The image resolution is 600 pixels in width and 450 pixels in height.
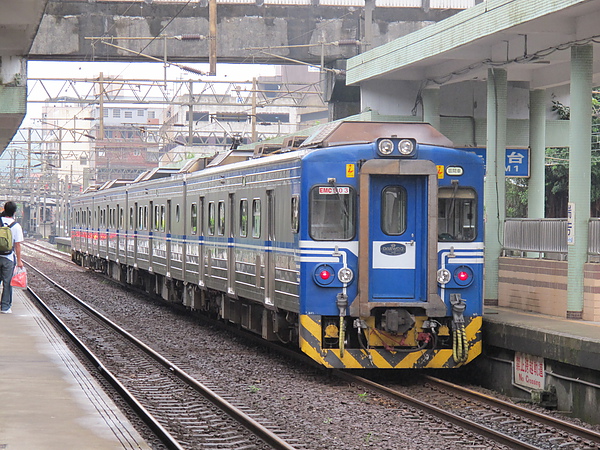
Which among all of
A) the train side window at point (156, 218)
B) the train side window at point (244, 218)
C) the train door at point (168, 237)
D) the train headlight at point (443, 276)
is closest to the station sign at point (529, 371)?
the train headlight at point (443, 276)

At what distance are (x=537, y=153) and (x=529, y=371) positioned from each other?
7432 millimetres

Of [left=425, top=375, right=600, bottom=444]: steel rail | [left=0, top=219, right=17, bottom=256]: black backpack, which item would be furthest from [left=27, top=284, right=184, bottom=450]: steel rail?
[left=425, top=375, right=600, bottom=444]: steel rail

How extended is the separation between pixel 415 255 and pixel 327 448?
12.7 feet

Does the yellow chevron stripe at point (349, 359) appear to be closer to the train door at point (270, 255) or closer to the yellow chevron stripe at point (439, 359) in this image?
the yellow chevron stripe at point (439, 359)

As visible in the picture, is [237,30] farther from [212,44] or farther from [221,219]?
[221,219]

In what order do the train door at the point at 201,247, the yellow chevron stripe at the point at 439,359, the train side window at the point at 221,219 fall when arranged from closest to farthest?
the yellow chevron stripe at the point at 439,359, the train side window at the point at 221,219, the train door at the point at 201,247

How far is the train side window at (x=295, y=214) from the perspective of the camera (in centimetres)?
1189

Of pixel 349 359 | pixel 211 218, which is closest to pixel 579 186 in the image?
pixel 349 359

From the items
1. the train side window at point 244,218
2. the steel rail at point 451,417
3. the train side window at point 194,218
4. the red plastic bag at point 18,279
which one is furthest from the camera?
the train side window at point 194,218

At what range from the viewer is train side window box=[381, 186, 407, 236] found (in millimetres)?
11797

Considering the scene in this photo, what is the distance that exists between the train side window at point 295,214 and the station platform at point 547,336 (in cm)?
255

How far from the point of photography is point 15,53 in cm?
1769

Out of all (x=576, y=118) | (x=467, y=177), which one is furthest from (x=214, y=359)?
(x=576, y=118)

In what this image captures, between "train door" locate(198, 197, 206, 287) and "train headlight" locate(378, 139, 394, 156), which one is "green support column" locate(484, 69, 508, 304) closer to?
"train headlight" locate(378, 139, 394, 156)
